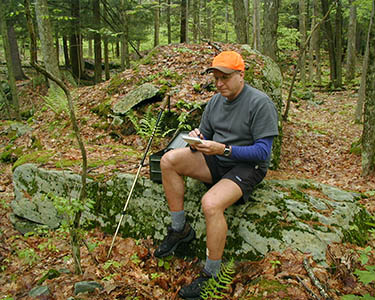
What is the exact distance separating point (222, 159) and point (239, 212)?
632 millimetres

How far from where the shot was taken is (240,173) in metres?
2.92

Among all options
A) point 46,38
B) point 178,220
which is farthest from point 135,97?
point 46,38

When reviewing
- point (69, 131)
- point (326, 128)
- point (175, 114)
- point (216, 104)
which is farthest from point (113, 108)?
point (326, 128)

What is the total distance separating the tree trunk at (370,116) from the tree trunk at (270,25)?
15.1 ft

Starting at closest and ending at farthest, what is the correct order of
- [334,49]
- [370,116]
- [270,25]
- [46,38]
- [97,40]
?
[370,116]
[46,38]
[270,25]
[97,40]
[334,49]

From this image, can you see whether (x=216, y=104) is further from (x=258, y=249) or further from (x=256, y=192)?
(x=258, y=249)

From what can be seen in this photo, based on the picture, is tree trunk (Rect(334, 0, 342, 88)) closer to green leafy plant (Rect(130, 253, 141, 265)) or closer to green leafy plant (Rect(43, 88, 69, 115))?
green leafy plant (Rect(43, 88, 69, 115))

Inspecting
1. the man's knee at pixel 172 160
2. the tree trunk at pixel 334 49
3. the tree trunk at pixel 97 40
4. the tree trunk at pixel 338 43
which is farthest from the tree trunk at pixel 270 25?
the man's knee at pixel 172 160

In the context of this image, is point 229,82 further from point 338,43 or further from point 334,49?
point 334,49

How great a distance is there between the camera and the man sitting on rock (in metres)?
2.67

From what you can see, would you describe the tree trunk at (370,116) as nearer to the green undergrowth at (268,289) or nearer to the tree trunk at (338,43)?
the green undergrowth at (268,289)

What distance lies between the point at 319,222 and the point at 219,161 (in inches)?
49.9

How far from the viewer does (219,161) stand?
3.16m

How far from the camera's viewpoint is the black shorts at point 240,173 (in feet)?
9.47
